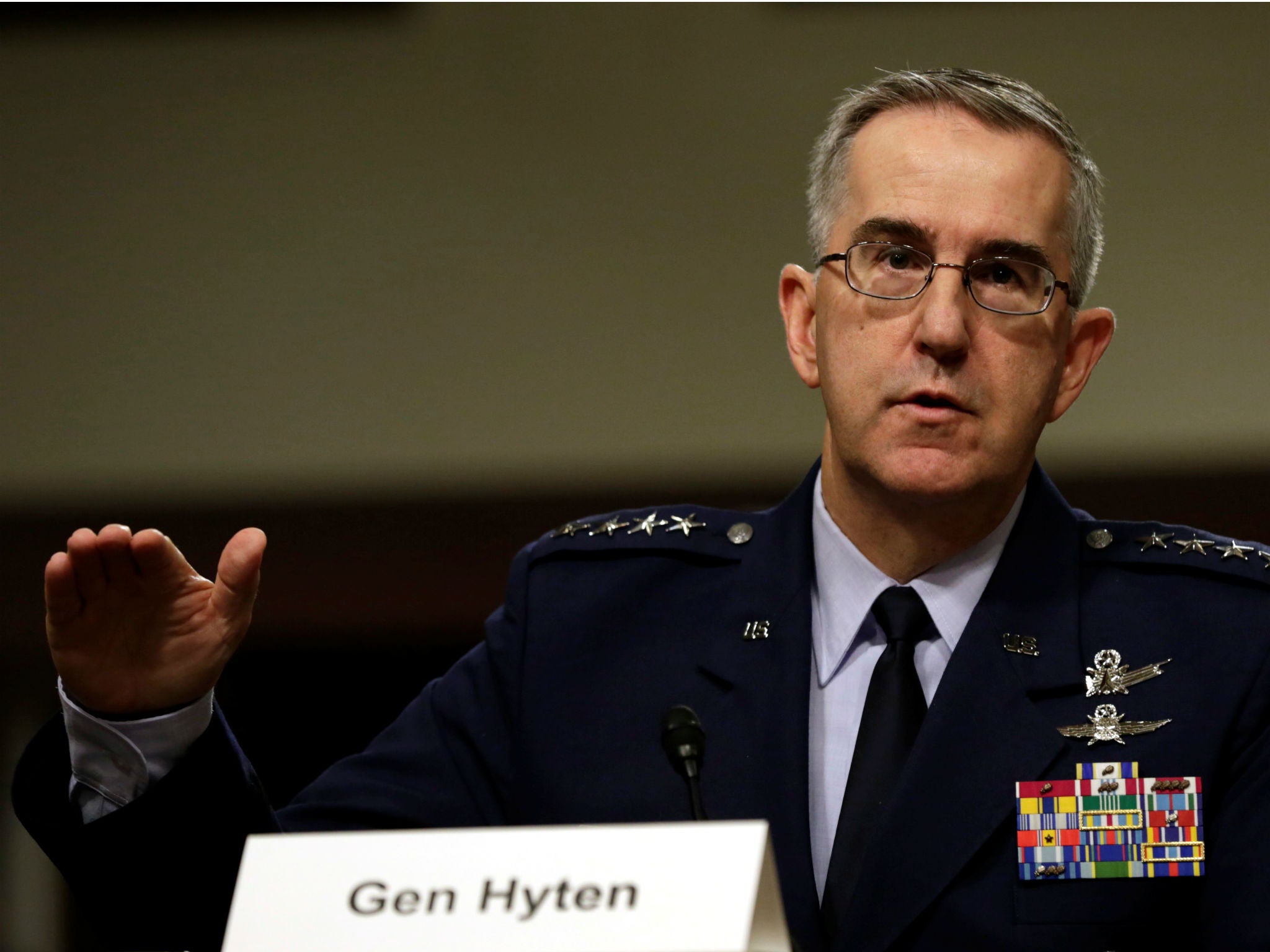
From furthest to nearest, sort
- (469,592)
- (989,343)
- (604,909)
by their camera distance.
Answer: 1. (469,592)
2. (989,343)
3. (604,909)

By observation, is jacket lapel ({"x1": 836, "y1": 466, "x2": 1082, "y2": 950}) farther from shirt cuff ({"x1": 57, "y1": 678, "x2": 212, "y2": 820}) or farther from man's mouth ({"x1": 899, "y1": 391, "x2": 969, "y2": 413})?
shirt cuff ({"x1": 57, "y1": 678, "x2": 212, "y2": 820})

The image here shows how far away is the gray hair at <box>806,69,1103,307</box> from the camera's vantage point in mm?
1901

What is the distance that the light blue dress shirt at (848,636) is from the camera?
178 centimetres

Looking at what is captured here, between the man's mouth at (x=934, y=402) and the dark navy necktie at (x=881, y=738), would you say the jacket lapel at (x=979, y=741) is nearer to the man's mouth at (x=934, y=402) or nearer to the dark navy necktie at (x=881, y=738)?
the dark navy necktie at (x=881, y=738)

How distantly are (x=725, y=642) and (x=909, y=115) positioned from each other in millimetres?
710

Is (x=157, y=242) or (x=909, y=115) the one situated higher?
(x=909, y=115)

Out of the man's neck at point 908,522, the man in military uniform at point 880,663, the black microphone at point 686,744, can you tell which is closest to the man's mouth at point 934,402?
the man in military uniform at point 880,663

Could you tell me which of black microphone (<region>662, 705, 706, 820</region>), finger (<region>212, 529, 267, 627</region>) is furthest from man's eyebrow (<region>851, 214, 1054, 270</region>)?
finger (<region>212, 529, 267, 627</region>)

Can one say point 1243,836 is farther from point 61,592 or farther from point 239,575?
point 61,592

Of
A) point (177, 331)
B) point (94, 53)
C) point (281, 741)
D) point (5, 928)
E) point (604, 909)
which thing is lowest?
point (5, 928)

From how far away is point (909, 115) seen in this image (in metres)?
A: 1.92

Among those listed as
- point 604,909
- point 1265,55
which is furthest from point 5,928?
point 1265,55

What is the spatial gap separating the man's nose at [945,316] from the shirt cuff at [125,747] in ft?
2.98

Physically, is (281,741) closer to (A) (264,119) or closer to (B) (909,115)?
(A) (264,119)
